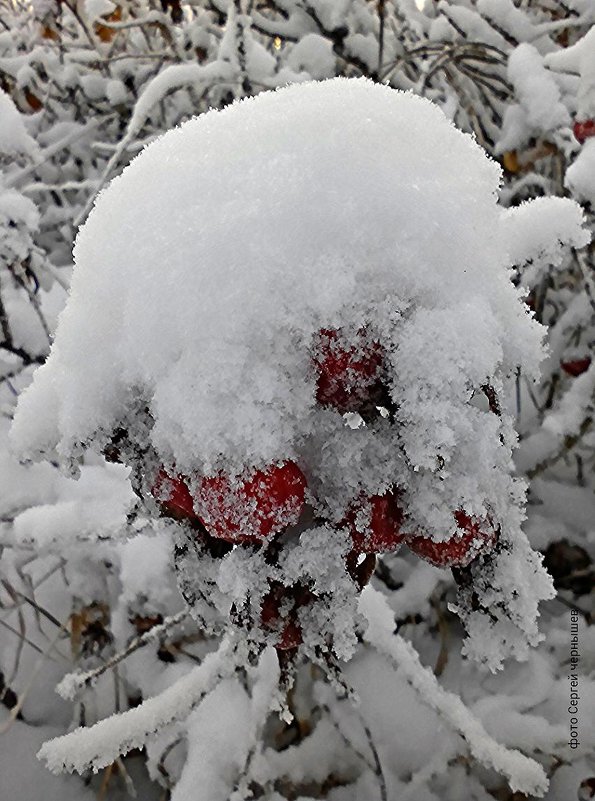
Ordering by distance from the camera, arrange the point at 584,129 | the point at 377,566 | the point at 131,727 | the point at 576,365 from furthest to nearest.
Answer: the point at 576,365 < the point at 377,566 < the point at 584,129 < the point at 131,727

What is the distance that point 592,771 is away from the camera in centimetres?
98

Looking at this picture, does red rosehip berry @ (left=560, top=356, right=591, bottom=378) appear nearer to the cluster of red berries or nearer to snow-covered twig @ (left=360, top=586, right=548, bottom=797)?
snow-covered twig @ (left=360, top=586, right=548, bottom=797)

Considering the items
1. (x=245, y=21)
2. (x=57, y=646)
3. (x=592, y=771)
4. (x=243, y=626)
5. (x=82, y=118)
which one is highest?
(x=245, y=21)

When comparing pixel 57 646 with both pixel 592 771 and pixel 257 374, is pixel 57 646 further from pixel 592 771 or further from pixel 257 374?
pixel 257 374

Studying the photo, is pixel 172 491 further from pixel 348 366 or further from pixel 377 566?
pixel 377 566

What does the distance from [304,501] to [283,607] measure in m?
0.07

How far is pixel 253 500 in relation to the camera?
14.0 inches

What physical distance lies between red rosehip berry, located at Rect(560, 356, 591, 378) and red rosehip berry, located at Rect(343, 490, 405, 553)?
99cm

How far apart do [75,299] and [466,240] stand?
0.24 metres

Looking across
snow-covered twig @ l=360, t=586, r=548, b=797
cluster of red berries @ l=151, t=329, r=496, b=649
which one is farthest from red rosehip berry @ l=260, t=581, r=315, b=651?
snow-covered twig @ l=360, t=586, r=548, b=797

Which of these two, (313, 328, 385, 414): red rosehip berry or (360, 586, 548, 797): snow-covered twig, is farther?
(360, 586, 548, 797): snow-covered twig

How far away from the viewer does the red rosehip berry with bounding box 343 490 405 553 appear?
0.39 metres

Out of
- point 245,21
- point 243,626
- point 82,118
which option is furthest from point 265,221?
point 82,118

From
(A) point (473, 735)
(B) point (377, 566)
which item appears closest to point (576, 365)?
(B) point (377, 566)
